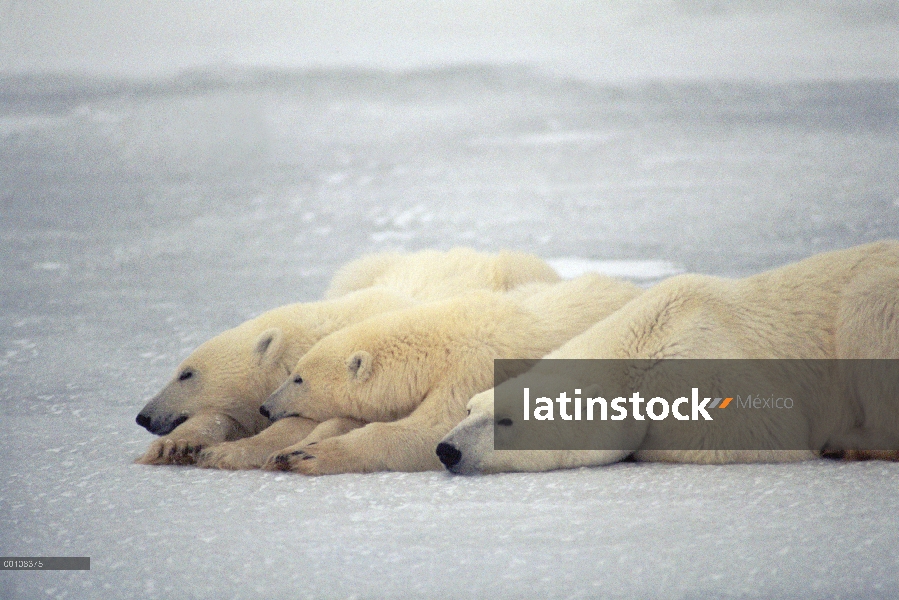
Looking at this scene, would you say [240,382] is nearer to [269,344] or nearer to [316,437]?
[269,344]

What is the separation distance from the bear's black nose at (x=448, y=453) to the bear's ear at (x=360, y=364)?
606mm

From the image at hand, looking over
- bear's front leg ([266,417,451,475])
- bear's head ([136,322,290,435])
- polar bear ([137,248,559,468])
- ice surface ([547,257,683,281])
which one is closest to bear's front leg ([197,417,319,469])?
polar bear ([137,248,559,468])

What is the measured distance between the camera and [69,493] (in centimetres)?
376

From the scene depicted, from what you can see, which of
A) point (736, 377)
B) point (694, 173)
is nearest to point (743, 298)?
point (736, 377)

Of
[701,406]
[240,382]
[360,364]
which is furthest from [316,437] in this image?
[701,406]

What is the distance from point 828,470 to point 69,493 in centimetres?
276

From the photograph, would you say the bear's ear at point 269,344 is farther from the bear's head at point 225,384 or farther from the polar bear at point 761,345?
the polar bear at point 761,345

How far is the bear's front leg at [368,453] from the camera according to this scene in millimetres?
3844

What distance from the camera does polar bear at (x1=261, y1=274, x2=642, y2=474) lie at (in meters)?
3.97

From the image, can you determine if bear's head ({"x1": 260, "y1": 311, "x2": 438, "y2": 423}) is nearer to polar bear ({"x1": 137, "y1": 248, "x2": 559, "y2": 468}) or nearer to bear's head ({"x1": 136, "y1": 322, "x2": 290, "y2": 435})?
polar bear ({"x1": 137, "y1": 248, "x2": 559, "y2": 468})

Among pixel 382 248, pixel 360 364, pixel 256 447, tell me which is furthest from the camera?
pixel 382 248

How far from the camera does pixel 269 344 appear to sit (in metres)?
4.54

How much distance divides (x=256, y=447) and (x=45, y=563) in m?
1.08

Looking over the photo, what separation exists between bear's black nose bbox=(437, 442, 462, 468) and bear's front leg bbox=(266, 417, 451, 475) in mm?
Result: 215
